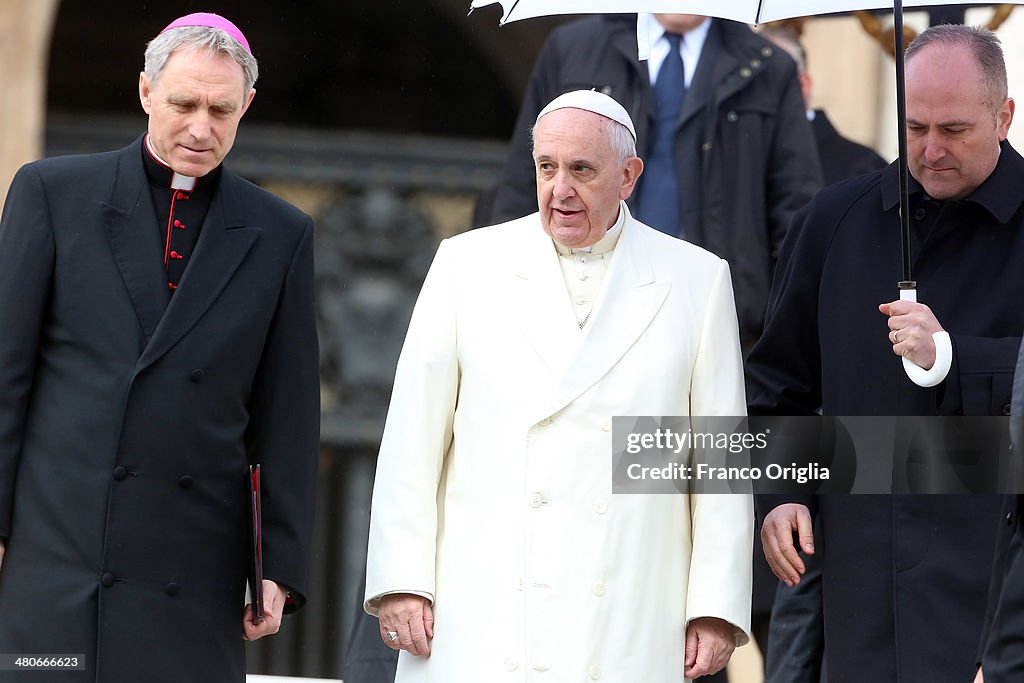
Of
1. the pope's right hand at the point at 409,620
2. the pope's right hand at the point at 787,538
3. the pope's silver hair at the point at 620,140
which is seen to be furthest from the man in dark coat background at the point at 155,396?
the pope's right hand at the point at 787,538

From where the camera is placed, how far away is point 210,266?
17.0 ft

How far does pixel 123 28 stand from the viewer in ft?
37.8

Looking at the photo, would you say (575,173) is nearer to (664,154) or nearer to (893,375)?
(893,375)

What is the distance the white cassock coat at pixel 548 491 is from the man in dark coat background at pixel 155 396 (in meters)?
0.35

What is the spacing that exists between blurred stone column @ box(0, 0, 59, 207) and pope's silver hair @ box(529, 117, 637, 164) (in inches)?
202

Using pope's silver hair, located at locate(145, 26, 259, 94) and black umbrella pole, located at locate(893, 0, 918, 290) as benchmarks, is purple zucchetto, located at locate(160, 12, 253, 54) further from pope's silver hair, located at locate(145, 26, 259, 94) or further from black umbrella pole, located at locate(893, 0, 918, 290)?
black umbrella pole, located at locate(893, 0, 918, 290)

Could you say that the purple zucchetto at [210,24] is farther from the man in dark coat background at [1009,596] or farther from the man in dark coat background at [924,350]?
the man in dark coat background at [1009,596]

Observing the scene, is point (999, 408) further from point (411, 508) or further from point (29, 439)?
point (29, 439)

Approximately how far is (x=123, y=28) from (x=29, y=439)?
682 cm

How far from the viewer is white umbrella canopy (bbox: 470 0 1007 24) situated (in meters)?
5.63

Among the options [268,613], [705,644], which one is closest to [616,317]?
[705,644]

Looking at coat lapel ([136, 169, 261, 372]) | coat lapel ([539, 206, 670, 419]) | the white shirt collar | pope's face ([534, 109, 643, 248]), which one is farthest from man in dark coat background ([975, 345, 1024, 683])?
the white shirt collar

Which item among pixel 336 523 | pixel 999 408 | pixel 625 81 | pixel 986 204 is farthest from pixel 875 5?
pixel 336 523

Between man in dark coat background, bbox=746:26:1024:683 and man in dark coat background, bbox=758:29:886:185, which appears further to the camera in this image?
man in dark coat background, bbox=758:29:886:185
